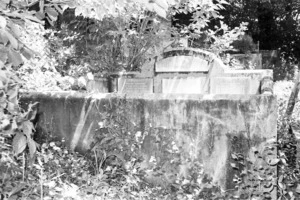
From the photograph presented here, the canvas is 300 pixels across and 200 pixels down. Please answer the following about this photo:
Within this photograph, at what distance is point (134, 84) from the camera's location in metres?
7.29

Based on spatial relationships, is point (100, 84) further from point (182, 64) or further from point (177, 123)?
point (177, 123)

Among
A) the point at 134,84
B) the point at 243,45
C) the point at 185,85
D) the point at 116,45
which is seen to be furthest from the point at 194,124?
the point at 243,45

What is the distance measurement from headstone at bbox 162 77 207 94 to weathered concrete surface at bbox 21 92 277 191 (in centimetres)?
269

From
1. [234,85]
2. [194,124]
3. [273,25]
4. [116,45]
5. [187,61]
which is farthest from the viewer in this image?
[273,25]

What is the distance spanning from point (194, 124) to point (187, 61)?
3064mm

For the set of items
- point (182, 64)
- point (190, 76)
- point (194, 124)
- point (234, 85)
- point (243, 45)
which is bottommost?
point (194, 124)

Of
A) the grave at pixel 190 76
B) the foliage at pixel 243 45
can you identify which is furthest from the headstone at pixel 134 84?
the foliage at pixel 243 45

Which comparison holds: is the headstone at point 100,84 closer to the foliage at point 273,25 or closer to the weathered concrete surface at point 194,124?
the weathered concrete surface at point 194,124

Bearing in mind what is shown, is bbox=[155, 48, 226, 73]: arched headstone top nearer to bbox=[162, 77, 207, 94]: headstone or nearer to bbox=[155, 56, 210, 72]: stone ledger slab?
bbox=[155, 56, 210, 72]: stone ledger slab

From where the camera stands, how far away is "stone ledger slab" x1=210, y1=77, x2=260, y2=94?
678 cm

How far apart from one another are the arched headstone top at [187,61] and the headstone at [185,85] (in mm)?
164

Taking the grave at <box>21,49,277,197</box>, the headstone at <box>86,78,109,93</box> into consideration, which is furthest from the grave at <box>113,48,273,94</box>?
the grave at <box>21,49,277,197</box>

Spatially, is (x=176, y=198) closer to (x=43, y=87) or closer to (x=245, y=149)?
(x=245, y=149)

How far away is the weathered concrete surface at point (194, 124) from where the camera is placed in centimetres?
398
